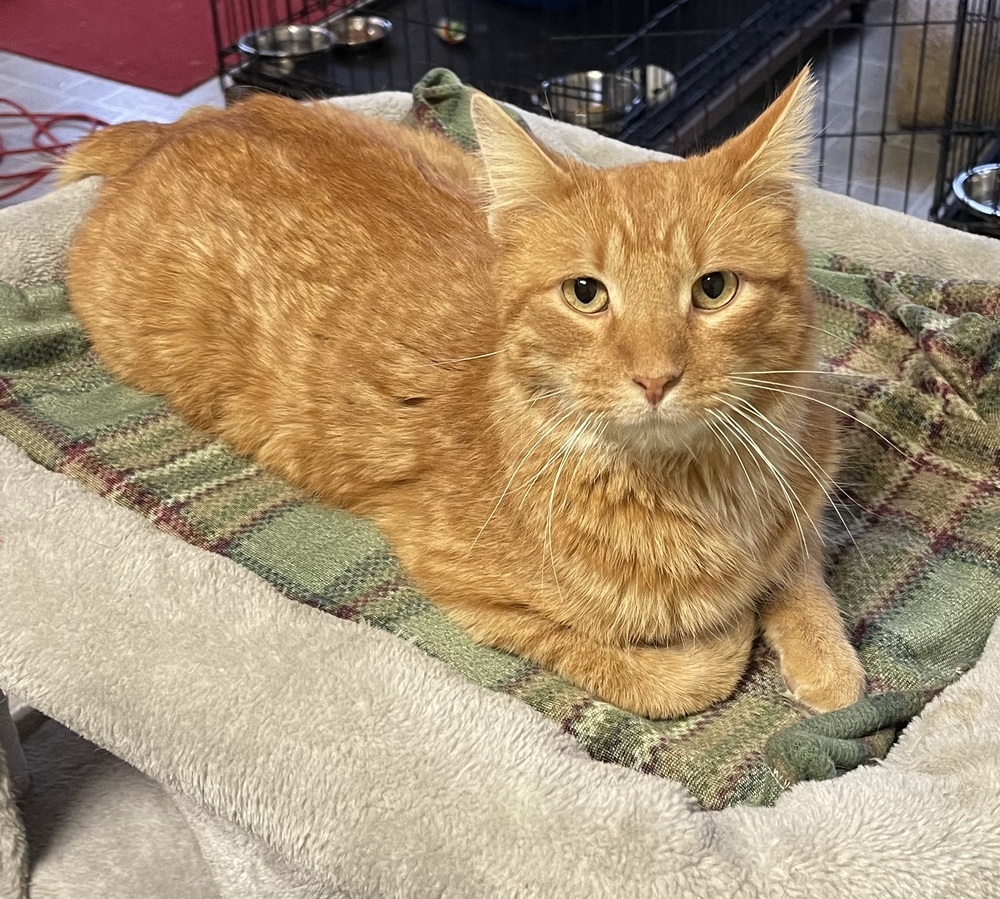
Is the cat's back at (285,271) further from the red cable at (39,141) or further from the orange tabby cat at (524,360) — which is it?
the red cable at (39,141)

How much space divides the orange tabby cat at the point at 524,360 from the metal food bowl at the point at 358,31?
2.29 meters

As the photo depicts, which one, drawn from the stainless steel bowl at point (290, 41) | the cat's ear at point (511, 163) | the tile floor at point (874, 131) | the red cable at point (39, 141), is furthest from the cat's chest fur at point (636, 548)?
the red cable at point (39, 141)

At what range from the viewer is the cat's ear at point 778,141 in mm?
1478

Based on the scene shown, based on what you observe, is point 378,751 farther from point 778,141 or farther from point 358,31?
point 358,31

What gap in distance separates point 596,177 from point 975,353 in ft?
3.22

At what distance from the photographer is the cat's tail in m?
2.59

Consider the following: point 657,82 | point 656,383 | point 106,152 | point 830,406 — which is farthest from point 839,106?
point 656,383

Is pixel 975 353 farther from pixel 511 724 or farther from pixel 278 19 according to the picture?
pixel 278 19

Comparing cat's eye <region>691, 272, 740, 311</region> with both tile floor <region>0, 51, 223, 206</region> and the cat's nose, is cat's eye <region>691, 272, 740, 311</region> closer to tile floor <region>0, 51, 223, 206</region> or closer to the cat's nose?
the cat's nose

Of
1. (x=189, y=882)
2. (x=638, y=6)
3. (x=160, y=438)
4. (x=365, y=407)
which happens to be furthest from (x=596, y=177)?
(x=638, y=6)

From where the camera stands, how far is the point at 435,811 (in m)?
1.43

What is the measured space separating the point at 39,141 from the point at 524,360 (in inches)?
144

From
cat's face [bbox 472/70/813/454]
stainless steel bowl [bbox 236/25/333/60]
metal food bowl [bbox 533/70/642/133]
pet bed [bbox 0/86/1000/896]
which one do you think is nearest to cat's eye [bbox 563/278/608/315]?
cat's face [bbox 472/70/813/454]

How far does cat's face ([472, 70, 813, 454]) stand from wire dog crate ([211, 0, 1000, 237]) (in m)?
2.27
